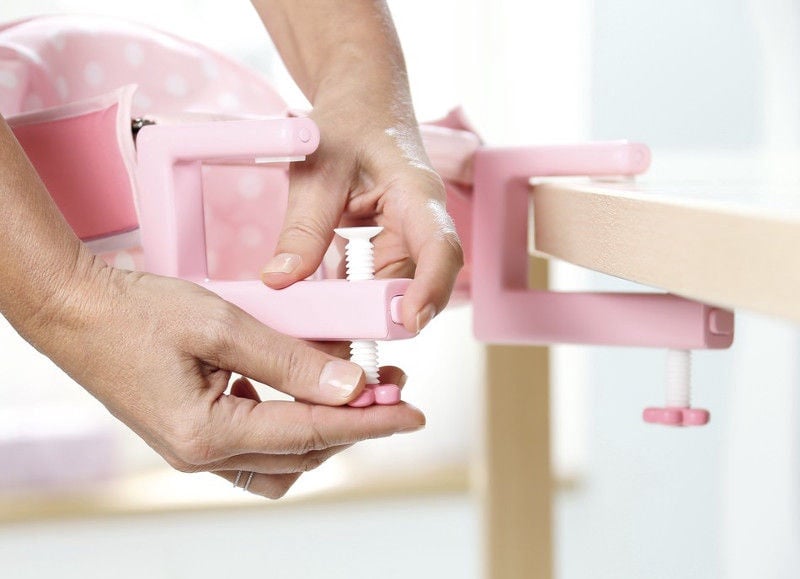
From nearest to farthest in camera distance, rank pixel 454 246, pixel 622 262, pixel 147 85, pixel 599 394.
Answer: pixel 622 262
pixel 454 246
pixel 147 85
pixel 599 394

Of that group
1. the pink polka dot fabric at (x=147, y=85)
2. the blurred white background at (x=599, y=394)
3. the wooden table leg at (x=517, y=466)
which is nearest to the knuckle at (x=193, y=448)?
the pink polka dot fabric at (x=147, y=85)

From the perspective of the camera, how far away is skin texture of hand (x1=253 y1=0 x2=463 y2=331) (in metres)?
0.56

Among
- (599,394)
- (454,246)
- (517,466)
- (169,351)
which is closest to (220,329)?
(169,351)

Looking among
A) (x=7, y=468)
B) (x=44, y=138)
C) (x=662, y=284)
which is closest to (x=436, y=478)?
(x=7, y=468)

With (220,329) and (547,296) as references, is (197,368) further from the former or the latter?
(547,296)

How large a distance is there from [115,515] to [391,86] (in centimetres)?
146

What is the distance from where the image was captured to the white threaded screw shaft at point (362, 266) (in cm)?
51

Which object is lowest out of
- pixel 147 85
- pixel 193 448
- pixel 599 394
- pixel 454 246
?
pixel 599 394

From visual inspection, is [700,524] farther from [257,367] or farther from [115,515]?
[257,367]

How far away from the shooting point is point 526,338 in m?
0.74

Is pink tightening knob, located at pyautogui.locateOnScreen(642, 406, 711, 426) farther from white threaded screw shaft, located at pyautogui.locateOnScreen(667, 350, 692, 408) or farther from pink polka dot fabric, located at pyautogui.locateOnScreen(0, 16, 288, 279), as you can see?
→ pink polka dot fabric, located at pyautogui.locateOnScreen(0, 16, 288, 279)

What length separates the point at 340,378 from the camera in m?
0.52

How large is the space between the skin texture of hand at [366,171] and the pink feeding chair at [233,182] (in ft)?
0.11

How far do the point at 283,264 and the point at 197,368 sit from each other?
7 cm
